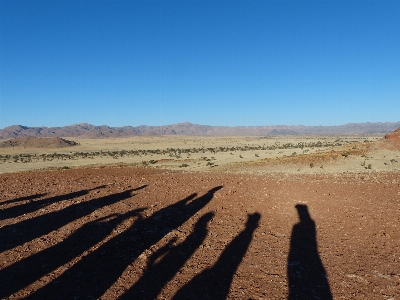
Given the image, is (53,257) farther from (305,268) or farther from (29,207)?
(305,268)

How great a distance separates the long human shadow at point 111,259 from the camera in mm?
5883

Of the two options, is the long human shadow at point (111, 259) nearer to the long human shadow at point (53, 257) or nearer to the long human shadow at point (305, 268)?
the long human shadow at point (53, 257)

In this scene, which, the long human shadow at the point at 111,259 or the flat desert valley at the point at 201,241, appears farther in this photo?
the flat desert valley at the point at 201,241

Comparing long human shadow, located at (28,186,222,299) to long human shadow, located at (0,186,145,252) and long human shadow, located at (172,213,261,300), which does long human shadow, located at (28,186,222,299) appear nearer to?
long human shadow, located at (172,213,261,300)

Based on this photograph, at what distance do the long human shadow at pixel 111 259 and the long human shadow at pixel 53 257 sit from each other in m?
0.39

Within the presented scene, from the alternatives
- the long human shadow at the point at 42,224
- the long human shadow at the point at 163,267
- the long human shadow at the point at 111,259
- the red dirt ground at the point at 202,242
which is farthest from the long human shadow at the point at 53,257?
the long human shadow at the point at 163,267

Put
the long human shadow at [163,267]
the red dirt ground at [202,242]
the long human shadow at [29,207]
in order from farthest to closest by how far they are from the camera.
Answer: the long human shadow at [29,207] → the red dirt ground at [202,242] → the long human shadow at [163,267]

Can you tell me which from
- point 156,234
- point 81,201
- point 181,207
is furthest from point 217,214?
point 81,201

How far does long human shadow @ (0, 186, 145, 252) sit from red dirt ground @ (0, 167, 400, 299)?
32 mm

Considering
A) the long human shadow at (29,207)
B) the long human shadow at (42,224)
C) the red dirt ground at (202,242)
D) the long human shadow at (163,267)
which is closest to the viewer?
the long human shadow at (163,267)

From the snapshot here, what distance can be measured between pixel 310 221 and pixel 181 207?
14.1ft

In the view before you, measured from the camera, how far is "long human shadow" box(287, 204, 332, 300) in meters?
5.95

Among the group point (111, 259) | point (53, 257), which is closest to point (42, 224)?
point (53, 257)

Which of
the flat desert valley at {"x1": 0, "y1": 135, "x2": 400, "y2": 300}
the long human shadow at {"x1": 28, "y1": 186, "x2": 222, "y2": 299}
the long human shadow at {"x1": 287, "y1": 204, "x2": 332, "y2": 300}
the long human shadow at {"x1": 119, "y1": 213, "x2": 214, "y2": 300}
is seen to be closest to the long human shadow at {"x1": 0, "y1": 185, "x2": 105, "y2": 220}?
the flat desert valley at {"x1": 0, "y1": 135, "x2": 400, "y2": 300}
